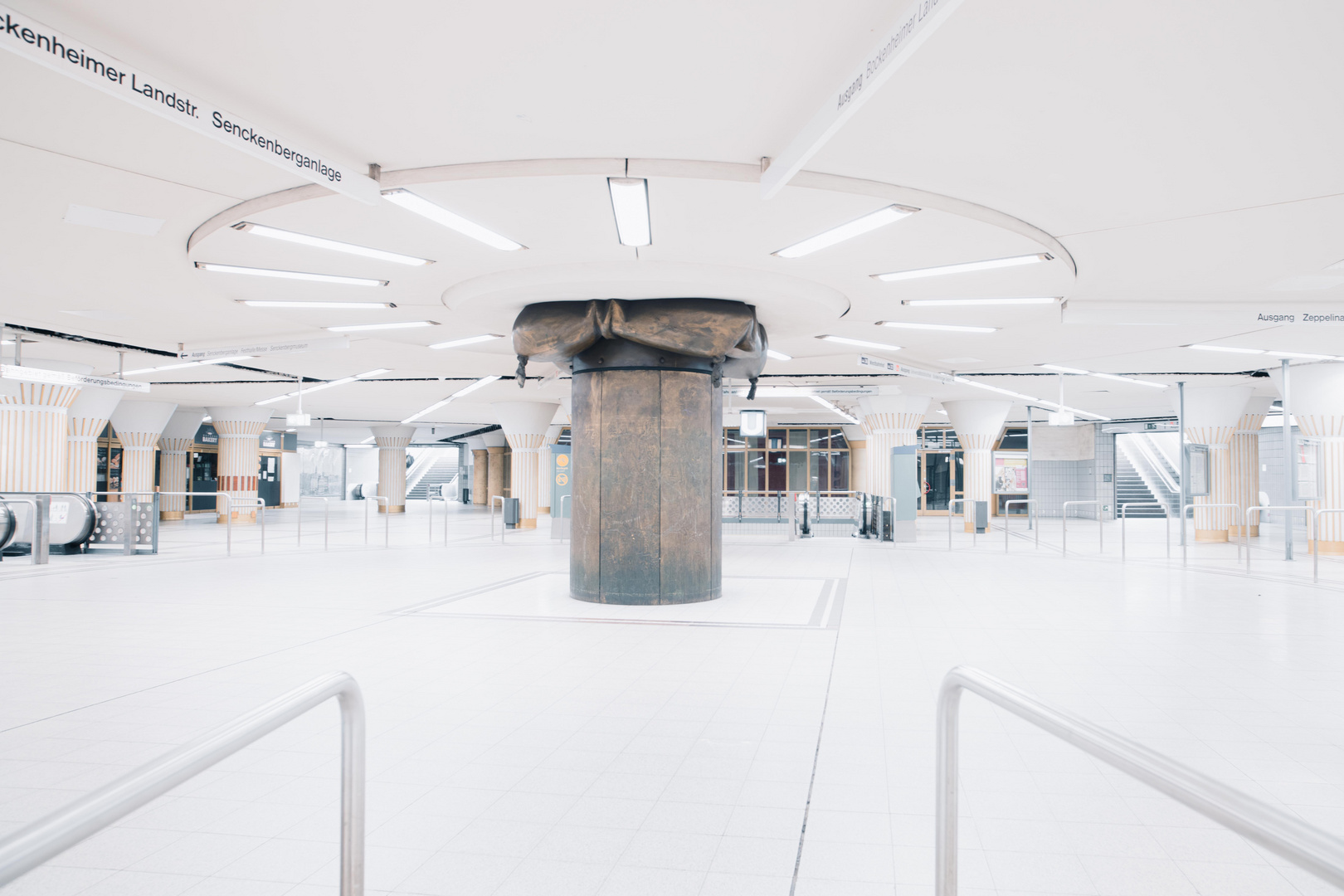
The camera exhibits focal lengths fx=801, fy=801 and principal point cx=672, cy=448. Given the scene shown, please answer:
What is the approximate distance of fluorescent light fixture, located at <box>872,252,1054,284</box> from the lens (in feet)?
22.2

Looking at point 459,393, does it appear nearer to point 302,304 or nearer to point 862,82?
point 302,304

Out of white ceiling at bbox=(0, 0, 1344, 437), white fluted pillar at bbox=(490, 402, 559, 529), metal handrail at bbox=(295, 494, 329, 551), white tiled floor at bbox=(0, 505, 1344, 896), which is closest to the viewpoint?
white tiled floor at bbox=(0, 505, 1344, 896)

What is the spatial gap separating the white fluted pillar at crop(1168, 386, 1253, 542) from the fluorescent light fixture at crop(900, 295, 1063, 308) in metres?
11.1

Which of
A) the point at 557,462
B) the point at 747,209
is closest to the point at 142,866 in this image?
the point at 747,209

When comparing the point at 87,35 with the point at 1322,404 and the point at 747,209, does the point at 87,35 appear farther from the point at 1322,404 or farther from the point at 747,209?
the point at 1322,404

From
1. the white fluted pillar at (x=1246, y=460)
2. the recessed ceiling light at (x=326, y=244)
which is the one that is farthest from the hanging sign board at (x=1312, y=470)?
the recessed ceiling light at (x=326, y=244)

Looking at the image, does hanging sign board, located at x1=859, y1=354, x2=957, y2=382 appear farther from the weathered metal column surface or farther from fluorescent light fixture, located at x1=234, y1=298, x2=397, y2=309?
fluorescent light fixture, located at x1=234, y1=298, x2=397, y2=309

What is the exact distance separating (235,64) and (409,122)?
852 mm

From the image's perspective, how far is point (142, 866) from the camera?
108 inches

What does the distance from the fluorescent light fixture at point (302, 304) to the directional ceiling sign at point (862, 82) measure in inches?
213

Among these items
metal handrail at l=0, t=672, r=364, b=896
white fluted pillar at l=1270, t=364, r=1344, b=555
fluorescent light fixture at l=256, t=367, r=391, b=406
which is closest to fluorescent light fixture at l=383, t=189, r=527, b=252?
metal handrail at l=0, t=672, r=364, b=896

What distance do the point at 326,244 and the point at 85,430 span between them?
16177 mm

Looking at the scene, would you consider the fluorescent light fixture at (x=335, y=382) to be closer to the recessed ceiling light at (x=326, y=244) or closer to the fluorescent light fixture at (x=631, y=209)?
the recessed ceiling light at (x=326, y=244)

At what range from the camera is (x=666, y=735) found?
4105 millimetres
